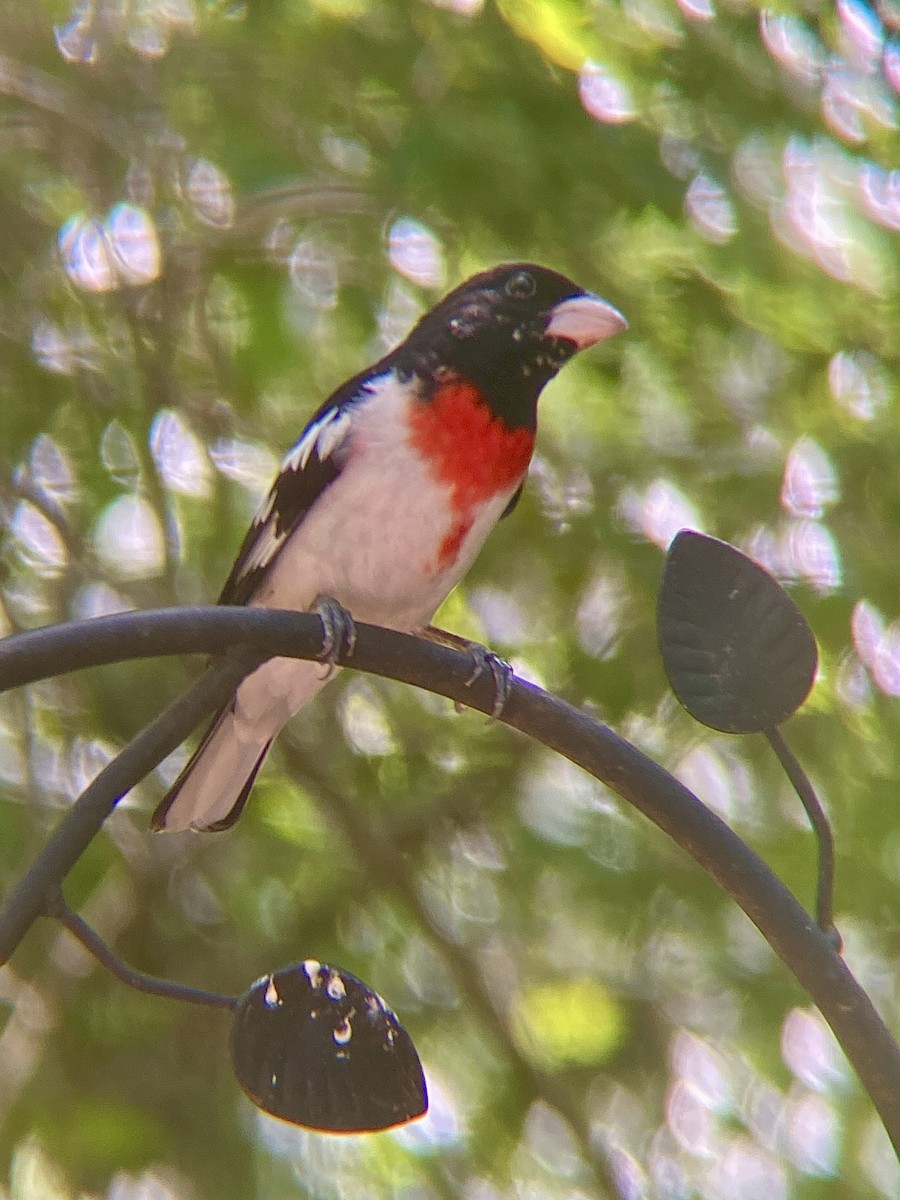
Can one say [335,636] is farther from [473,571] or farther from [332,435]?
[473,571]

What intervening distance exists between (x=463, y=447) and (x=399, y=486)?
149 mm

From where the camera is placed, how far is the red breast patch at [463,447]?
9.87ft

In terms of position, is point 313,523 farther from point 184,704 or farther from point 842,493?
point 842,493

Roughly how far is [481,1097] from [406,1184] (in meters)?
0.31

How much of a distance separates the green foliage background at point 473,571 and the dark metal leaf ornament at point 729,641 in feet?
5.34

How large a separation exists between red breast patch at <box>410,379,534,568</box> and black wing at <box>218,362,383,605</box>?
0.16m

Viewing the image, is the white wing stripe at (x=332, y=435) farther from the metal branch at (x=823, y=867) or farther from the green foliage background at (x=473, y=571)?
the metal branch at (x=823, y=867)

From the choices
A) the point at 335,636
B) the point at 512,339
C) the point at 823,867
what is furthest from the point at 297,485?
the point at 823,867

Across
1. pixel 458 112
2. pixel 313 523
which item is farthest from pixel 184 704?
pixel 458 112

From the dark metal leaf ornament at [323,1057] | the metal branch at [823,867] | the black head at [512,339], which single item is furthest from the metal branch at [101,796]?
the black head at [512,339]

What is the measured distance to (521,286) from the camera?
3203mm

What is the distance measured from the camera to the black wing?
10.1 ft

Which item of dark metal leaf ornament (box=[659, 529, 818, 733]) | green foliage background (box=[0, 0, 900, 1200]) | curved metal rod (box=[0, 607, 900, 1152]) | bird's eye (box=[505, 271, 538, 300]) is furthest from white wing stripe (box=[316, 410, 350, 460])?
dark metal leaf ornament (box=[659, 529, 818, 733])

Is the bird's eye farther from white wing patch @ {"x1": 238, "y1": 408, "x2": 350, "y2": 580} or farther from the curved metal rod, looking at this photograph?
the curved metal rod
